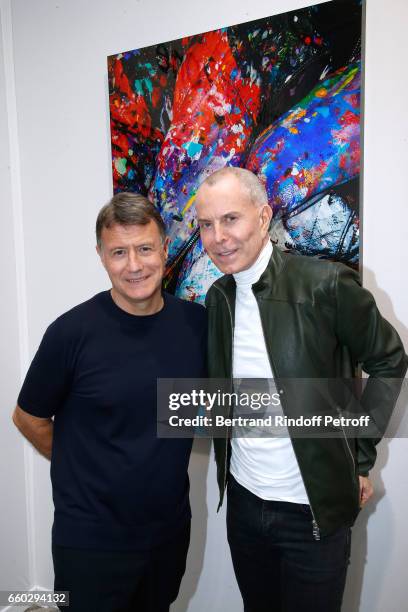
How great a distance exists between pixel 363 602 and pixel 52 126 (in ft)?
7.56

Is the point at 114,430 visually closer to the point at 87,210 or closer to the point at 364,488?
the point at 364,488

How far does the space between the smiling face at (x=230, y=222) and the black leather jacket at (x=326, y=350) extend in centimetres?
10

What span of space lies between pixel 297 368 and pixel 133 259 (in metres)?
0.54

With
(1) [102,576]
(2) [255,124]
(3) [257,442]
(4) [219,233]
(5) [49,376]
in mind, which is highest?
(2) [255,124]

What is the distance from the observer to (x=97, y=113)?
1860mm

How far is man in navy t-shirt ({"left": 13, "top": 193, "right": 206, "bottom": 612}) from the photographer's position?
1178 mm

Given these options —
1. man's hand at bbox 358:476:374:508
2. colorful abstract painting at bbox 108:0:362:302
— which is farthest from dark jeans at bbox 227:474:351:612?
colorful abstract painting at bbox 108:0:362:302

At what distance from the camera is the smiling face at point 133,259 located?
3.94ft

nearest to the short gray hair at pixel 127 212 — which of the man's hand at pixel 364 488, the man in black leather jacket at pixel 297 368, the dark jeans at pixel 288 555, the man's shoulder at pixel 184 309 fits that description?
the man in black leather jacket at pixel 297 368

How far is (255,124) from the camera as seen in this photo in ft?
5.08

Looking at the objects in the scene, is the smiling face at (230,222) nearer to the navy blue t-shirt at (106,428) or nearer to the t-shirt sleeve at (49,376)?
the navy blue t-shirt at (106,428)

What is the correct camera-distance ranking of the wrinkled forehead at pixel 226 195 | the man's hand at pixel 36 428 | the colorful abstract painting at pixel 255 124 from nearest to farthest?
1. the wrinkled forehead at pixel 226 195
2. the man's hand at pixel 36 428
3. the colorful abstract painting at pixel 255 124

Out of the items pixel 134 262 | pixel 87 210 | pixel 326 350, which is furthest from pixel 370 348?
pixel 87 210

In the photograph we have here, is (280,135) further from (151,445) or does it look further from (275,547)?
(275,547)
